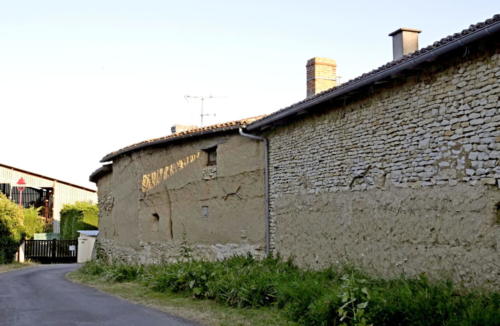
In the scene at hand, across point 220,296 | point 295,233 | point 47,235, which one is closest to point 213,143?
point 295,233

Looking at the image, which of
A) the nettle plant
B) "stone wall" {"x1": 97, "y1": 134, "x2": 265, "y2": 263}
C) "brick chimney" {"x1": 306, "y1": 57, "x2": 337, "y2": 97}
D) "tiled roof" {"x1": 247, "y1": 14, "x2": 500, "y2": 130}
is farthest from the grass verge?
the nettle plant

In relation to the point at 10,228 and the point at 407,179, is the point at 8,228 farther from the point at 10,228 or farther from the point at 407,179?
the point at 407,179

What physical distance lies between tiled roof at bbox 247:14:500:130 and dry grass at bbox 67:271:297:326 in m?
4.43

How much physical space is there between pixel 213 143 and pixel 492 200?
977 cm

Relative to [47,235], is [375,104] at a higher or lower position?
higher

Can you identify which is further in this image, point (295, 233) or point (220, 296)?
point (295, 233)

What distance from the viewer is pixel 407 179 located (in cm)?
1038

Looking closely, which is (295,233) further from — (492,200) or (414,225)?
(492,200)

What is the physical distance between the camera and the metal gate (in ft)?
120

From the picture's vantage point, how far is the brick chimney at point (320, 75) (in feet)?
60.7

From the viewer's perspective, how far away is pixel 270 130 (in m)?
15.5

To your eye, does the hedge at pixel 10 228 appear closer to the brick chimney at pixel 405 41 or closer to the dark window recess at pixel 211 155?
the dark window recess at pixel 211 155

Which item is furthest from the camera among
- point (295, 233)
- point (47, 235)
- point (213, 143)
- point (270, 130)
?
point (47, 235)

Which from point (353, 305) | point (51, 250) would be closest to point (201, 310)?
point (353, 305)
